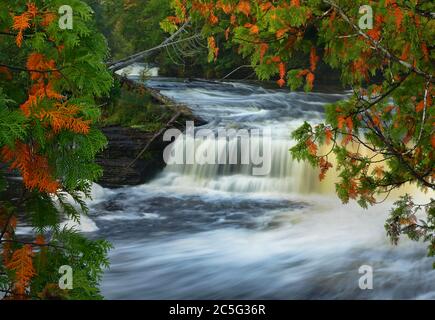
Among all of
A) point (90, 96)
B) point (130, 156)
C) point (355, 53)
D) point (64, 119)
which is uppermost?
point (355, 53)

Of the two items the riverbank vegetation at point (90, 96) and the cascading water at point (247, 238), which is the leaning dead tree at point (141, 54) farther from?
the riverbank vegetation at point (90, 96)

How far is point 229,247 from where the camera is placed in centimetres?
980

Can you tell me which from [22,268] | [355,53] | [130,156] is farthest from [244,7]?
[130,156]

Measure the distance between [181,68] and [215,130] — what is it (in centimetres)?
1259

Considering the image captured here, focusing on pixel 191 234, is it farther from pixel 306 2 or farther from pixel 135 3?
pixel 135 3

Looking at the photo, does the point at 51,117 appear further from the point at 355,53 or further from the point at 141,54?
the point at 141,54

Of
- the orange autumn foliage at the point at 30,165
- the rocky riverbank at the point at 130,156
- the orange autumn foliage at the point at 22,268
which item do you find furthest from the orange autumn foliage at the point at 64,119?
the rocky riverbank at the point at 130,156

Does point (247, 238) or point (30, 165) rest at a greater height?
point (30, 165)

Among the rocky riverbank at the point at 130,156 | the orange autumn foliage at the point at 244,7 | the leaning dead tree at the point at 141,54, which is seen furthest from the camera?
the rocky riverbank at the point at 130,156

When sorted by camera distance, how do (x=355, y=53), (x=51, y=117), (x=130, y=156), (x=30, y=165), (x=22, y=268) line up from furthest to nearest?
(x=130, y=156) → (x=355, y=53) → (x=22, y=268) → (x=30, y=165) → (x=51, y=117)

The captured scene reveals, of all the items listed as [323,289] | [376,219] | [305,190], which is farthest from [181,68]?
[323,289]

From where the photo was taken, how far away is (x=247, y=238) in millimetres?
10180

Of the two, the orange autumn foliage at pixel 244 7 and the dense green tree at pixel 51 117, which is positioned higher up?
the orange autumn foliage at pixel 244 7

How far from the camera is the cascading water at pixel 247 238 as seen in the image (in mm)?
8375
